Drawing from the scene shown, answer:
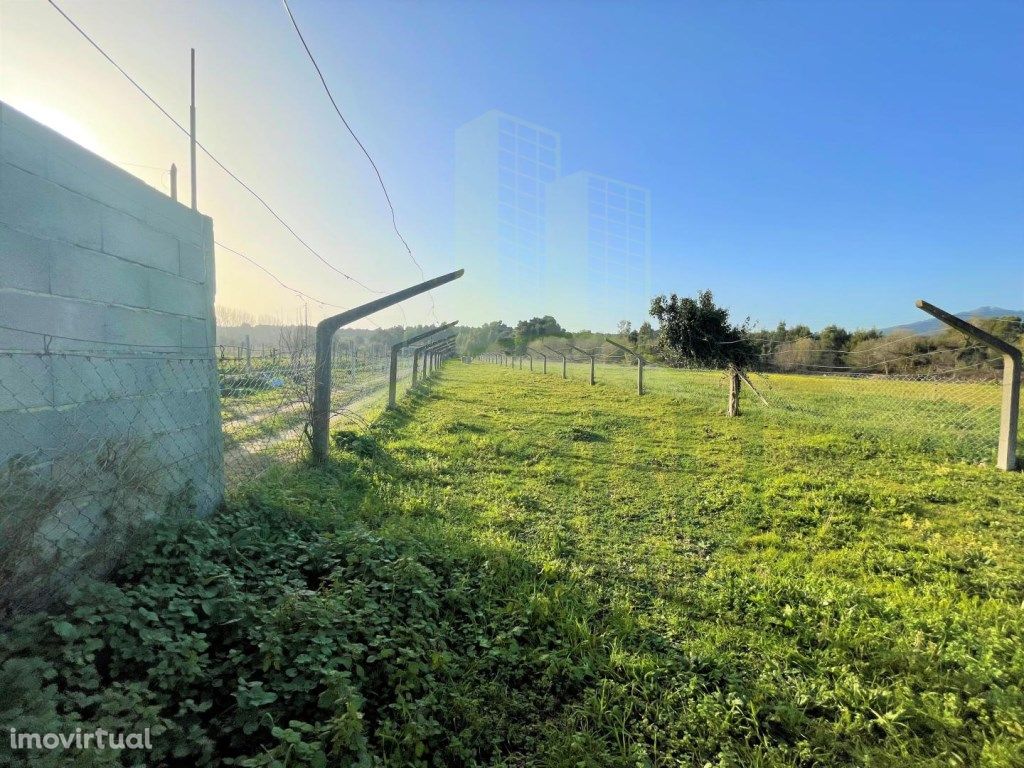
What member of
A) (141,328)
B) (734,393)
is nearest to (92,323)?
(141,328)

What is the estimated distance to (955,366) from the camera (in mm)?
7168

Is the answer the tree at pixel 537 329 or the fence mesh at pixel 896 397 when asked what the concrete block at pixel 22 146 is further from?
the tree at pixel 537 329

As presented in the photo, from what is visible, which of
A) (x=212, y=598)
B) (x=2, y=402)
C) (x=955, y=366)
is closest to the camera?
(x=2, y=402)

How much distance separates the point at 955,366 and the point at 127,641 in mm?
9967

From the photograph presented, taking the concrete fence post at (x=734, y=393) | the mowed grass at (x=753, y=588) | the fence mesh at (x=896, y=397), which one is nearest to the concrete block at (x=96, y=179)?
the mowed grass at (x=753, y=588)

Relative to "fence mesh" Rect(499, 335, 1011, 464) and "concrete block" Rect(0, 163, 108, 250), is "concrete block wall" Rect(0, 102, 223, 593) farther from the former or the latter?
"fence mesh" Rect(499, 335, 1011, 464)

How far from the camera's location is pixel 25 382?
1978 mm

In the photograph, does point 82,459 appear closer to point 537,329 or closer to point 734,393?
point 734,393

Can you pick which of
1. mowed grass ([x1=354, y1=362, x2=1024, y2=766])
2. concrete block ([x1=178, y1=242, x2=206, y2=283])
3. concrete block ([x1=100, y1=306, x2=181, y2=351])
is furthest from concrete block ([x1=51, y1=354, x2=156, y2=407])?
mowed grass ([x1=354, y1=362, x2=1024, y2=766])

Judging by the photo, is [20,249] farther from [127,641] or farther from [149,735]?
[149,735]

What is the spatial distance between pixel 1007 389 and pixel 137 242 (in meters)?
9.02

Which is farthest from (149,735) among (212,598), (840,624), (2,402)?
(840,624)

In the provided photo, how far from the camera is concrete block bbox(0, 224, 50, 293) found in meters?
1.91

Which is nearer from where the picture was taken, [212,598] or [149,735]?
[149,735]
